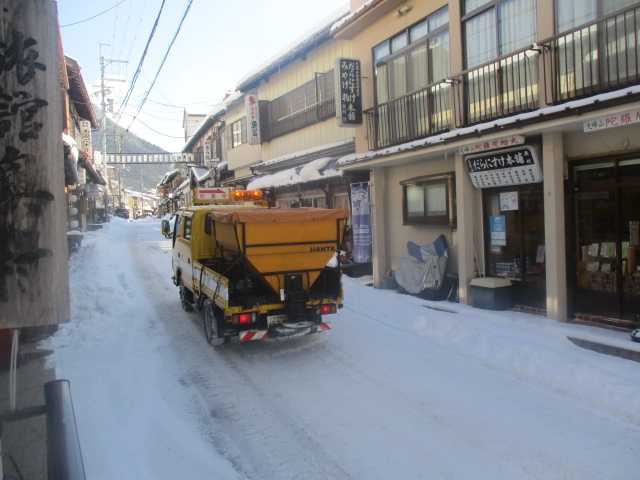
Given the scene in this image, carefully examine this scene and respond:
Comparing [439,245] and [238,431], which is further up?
[439,245]

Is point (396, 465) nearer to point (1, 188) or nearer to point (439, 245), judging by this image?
point (1, 188)

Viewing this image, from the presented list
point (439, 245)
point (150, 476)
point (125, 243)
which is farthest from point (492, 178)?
point (125, 243)

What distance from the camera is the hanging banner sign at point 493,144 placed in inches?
349

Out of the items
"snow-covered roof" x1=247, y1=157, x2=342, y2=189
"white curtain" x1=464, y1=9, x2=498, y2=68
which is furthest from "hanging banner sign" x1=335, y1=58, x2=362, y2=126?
"white curtain" x1=464, y1=9, x2=498, y2=68

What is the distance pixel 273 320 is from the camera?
7.50 m

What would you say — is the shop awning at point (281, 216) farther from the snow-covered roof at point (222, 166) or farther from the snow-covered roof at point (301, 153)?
the snow-covered roof at point (222, 166)

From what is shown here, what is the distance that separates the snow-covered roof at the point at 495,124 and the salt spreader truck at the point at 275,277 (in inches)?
131

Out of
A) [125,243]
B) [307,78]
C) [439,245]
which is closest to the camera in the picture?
[439,245]

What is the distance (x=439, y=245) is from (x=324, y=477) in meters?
8.07

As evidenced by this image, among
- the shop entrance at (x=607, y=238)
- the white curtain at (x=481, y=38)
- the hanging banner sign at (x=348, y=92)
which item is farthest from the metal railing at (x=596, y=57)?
the hanging banner sign at (x=348, y=92)

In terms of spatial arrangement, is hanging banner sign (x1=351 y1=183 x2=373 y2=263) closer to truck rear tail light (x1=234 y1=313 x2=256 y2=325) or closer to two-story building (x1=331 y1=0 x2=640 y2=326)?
two-story building (x1=331 y1=0 x2=640 y2=326)

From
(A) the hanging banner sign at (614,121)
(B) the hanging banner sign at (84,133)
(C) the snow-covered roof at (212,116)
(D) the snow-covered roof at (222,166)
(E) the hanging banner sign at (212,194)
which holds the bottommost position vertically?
(E) the hanging banner sign at (212,194)

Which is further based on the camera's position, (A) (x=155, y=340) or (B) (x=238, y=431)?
(A) (x=155, y=340)

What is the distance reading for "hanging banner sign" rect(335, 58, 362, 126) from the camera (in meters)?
13.5
